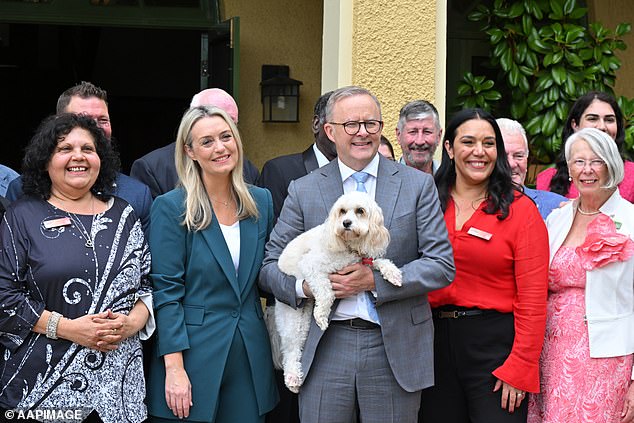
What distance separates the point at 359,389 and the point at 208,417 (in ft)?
2.46

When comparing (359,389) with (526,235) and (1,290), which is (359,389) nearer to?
(526,235)

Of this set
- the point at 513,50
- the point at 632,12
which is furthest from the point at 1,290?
the point at 632,12

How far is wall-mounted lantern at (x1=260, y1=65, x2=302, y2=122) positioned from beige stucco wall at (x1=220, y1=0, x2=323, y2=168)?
144 millimetres

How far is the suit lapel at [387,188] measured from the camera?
422 centimetres

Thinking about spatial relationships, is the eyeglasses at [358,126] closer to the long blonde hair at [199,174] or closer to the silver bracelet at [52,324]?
the long blonde hair at [199,174]

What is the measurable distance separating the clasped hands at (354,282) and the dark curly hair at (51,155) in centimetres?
125

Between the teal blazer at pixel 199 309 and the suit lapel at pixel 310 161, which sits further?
the suit lapel at pixel 310 161

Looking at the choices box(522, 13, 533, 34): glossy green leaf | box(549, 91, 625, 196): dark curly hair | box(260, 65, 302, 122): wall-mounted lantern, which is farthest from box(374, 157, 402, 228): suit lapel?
box(260, 65, 302, 122): wall-mounted lantern

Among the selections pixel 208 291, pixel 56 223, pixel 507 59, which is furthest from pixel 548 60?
pixel 56 223

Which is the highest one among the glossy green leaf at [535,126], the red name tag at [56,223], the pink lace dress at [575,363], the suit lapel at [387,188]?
the glossy green leaf at [535,126]

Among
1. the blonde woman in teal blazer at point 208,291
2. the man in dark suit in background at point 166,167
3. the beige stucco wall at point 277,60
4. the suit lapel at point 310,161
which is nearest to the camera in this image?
the blonde woman in teal blazer at point 208,291

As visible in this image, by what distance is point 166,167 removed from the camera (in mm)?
5355

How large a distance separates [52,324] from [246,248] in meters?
0.99

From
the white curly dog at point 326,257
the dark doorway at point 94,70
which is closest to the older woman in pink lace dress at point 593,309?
the white curly dog at point 326,257
